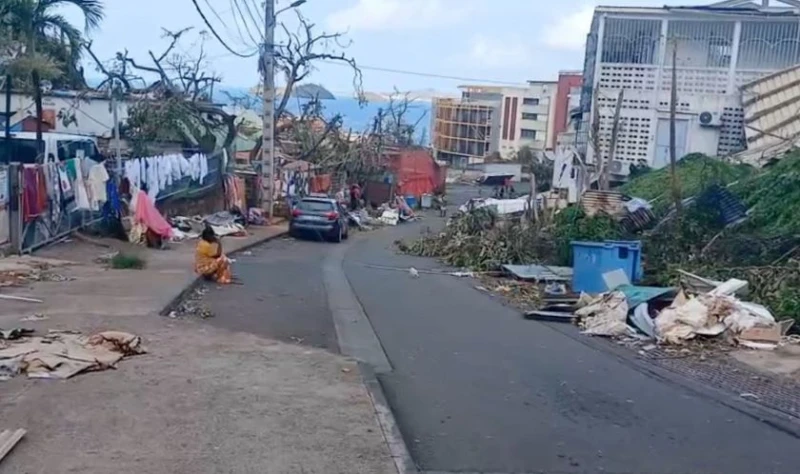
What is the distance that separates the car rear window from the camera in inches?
1351

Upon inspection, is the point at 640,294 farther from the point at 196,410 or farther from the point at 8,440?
the point at 8,440

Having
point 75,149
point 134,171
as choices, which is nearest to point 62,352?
point 75,149

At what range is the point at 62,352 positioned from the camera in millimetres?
9203

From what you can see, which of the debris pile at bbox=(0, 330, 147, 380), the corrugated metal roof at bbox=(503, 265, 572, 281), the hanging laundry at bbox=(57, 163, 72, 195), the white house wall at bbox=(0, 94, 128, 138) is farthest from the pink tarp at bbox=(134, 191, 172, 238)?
the debris pile at bbox=(0, 330, 147, 380)

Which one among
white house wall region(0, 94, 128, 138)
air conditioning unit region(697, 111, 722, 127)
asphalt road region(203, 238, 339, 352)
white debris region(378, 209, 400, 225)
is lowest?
white debris region(378, 209, 400, 225)

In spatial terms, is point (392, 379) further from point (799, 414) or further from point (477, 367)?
point (799, 414)

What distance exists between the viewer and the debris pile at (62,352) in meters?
8.55

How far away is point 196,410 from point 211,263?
10437mm

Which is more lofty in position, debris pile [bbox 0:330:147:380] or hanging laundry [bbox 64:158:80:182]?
hanging laundry [bbox 64:158:80:182]

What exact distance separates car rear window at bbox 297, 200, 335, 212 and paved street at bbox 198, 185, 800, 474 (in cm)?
1656

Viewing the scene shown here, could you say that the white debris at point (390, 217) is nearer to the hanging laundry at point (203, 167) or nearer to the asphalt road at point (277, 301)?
the hanging laundry at point (203, 167)

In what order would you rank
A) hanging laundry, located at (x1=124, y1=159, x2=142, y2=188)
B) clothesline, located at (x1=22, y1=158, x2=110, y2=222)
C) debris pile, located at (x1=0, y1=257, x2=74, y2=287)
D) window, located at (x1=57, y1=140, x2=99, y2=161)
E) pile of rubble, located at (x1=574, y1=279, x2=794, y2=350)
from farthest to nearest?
hanging laundry, located at (x1=124, y1=159, x2=142, y2=188) → window, located at (x1=57, y1=140, x2=99, y2=161) → clothesline, located at (x1=22, y1=158, x2=110, y2=222) → debris pile, located at (x1=0, y1=257, x2=74, y2=287) → pile of rubble, located at (x1=574, y1=279, x2=794, y2=350)

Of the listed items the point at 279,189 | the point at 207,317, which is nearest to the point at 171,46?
the point at 279,189

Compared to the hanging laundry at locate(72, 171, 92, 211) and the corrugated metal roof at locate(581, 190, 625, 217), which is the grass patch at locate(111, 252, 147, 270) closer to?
the hanging laundry at locate(72, 171, 92, 211)
